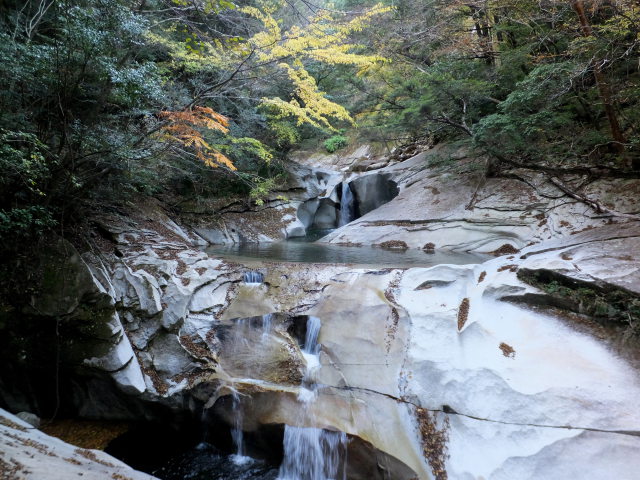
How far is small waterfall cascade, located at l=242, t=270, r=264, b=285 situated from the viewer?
6.74 metres

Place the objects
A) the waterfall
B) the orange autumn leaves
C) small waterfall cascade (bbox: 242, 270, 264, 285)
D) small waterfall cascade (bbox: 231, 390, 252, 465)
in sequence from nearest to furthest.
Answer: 1. small waterfall cascade (bbox: 231, 390, 252, 465)
2. the waterfall
3. the orange autumn leaves
4. small waterfall cascade (bbox: 242, 270, 264, 285)

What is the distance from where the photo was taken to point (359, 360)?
16.7ft

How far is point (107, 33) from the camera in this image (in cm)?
523

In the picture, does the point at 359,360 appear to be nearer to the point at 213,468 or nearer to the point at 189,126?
the point at 213,468

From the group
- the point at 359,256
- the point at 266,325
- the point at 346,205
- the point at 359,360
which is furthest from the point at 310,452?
the point at 346,205

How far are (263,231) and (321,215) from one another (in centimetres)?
543

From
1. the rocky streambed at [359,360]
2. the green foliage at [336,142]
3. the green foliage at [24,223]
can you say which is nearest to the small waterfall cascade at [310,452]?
the rocky streambed at [359,360]

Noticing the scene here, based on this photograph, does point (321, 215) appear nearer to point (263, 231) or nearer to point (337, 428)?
point (263, 231)

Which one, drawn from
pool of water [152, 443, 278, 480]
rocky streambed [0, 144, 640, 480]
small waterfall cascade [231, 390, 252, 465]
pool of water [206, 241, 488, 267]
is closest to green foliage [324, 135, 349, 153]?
pool of water [206, 241, 488, 267]

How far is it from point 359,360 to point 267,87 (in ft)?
31.9

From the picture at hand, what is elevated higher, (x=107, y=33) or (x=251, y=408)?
(x=107, y=33)

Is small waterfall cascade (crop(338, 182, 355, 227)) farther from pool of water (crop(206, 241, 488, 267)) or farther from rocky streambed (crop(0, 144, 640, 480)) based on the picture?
rocky streambed (crop(0, 144, 640, 480))

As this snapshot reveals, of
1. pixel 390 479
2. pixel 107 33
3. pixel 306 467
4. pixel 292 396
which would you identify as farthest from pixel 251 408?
pixel 107 33

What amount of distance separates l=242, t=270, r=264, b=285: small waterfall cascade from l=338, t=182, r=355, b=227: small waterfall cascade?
11638mm
